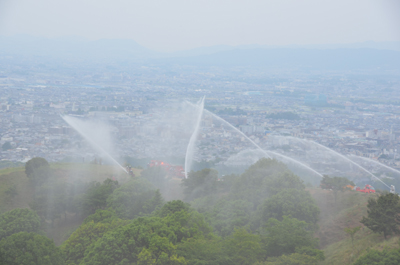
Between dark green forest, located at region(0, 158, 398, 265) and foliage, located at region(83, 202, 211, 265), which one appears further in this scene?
dark green forest, located at region(0, 158, 398, 265)

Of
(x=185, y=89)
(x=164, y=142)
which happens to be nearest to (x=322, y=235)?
(x=164, y=142)

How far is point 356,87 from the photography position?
9175 cm

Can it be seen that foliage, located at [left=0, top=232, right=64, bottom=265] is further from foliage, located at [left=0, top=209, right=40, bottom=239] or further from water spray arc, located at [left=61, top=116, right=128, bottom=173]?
water spray arc, located at [left=61, top=116, right=128, bottom=173]

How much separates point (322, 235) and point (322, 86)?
274ft

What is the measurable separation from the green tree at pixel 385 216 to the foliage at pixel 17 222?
14003mm

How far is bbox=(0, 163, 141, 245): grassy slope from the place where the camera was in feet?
64.1

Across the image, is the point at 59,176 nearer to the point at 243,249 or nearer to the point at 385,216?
the point at 243,249

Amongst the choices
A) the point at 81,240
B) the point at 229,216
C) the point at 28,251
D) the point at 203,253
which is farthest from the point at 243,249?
the point at 28,251

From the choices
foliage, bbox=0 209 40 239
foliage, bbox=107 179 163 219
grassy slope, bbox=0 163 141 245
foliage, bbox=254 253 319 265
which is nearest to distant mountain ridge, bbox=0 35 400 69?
grassy slope, bbox=0 163 141 245

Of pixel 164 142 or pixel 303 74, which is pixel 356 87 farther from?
pixel 164 142

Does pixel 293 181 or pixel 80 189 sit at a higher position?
pixel 293 181

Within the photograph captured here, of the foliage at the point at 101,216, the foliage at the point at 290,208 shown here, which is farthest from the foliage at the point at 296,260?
the foliage at the point at 101,216

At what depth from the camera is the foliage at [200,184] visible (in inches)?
931

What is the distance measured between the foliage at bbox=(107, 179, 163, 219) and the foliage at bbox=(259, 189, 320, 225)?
17.8 feet
